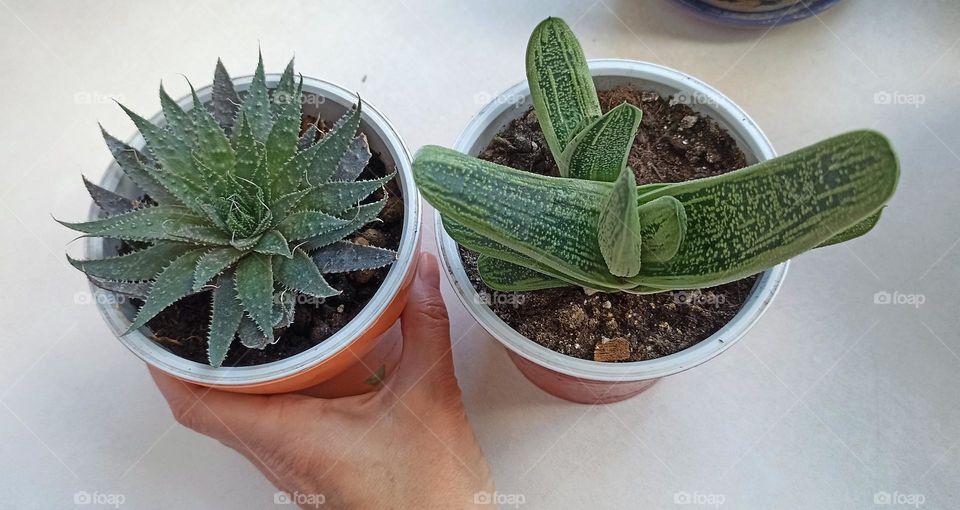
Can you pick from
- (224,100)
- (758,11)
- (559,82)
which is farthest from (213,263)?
(758,11)

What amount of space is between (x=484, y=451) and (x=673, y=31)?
0.88 m

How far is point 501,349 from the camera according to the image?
114cm

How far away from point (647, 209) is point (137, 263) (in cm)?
60

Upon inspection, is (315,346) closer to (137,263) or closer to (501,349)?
(137,263)

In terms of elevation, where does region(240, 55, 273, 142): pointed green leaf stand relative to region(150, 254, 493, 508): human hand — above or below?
above

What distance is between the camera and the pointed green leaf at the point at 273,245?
73 cm

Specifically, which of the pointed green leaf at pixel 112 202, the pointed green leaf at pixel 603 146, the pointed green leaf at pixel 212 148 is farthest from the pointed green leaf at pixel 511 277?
the pointed green leaf at pixel 112 202

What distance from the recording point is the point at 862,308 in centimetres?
112

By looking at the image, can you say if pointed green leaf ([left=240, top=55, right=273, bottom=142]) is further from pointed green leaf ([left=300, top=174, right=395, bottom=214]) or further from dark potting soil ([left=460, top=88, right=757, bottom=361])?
dark potting soil ([left=460, top=88, right=757, bottom=361])

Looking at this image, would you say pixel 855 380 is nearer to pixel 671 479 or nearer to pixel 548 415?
pixel 671 479

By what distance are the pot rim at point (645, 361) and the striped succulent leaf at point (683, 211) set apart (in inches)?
5.8

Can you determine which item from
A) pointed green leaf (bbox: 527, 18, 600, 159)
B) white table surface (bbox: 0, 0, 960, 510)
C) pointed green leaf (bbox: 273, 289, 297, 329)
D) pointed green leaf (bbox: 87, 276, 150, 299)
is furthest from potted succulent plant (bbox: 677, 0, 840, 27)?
pointed green leaf (bbox: 87, 276, 150, 299)

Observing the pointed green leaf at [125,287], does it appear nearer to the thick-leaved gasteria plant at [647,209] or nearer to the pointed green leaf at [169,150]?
the pointed green leaf at [169,150]

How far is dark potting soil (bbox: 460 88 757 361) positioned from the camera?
2.70 ft
